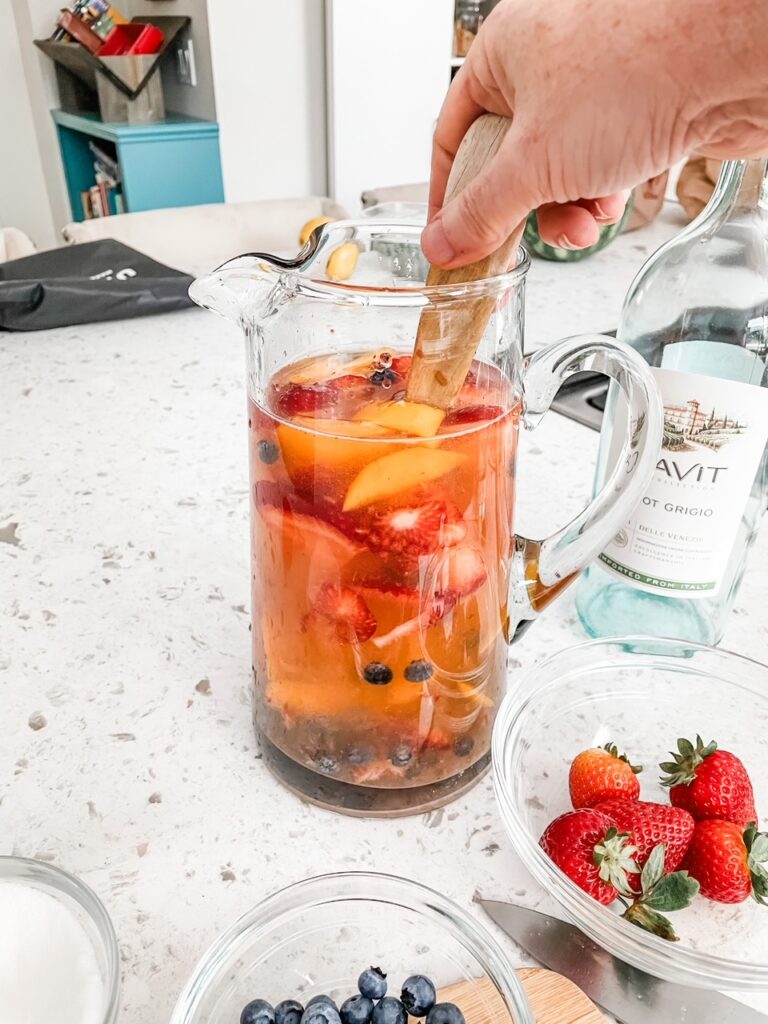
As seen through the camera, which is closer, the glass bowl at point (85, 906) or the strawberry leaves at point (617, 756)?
the glass bowl at point (85, 906)

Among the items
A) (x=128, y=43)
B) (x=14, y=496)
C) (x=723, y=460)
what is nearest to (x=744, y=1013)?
(x=723, y=460)

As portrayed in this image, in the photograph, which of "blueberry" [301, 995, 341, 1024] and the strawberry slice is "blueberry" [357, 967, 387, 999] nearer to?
"blueberry" [301, 995, 341, 1024]

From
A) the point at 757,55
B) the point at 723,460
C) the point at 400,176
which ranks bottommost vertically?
the point at 400,176

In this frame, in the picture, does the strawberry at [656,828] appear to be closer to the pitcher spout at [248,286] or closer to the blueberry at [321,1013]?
the blueberry at [321,1013]

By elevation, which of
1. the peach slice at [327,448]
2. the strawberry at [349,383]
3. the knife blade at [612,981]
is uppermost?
the strawberry at [349,383]

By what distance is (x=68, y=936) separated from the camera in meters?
0.35

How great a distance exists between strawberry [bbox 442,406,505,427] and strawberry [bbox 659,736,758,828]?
0.70ft

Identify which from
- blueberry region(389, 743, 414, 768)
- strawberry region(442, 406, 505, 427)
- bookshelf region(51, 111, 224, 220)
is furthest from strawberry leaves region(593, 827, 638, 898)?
bookshelf region(51, 111, 224, 220)

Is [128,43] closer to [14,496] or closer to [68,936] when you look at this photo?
[14,496]

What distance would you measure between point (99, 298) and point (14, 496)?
1.51 feet

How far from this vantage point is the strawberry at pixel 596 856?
388mm

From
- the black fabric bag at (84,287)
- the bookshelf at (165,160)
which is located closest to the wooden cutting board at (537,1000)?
the black fabric bag at (84,287)

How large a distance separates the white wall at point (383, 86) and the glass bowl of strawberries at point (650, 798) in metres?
2.60

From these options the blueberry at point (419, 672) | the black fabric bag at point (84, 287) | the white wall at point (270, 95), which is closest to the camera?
the blueberry at point (419, 672)
